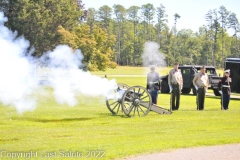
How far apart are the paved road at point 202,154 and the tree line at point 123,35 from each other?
105 feet

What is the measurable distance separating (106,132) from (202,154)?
12.7ft

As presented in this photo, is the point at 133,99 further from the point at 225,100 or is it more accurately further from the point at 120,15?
the point at 120,15

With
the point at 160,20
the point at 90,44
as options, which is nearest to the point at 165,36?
the point at 160,20

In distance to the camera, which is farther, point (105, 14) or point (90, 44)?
point (105, 14)

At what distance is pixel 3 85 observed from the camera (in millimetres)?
19375

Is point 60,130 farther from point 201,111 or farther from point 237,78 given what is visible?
point 237,78

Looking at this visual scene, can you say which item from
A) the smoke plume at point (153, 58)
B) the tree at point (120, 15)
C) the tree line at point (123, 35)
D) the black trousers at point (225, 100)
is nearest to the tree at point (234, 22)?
the tree line at point (123, 35)

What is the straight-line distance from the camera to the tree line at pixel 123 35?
4488 cm

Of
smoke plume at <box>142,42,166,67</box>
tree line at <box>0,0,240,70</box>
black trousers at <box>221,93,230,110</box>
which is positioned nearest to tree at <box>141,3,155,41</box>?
tree line at <box>0,0,240,70</box>

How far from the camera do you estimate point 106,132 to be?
1448 centimetres

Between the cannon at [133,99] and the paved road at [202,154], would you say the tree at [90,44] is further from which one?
the paved road at [202,154]

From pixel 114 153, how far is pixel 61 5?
131 feet

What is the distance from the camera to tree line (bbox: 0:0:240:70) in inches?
1767

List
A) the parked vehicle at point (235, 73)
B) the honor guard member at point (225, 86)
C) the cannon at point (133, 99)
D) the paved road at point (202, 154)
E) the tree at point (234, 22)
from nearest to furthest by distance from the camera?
1. the paved road at point (202, 154)
2. the cannon at point (133, 99)
3. the honor guard member at point (225, 86)
4. the parked vehicle at point (235, 73)
5. the tree at point (234, 22)
